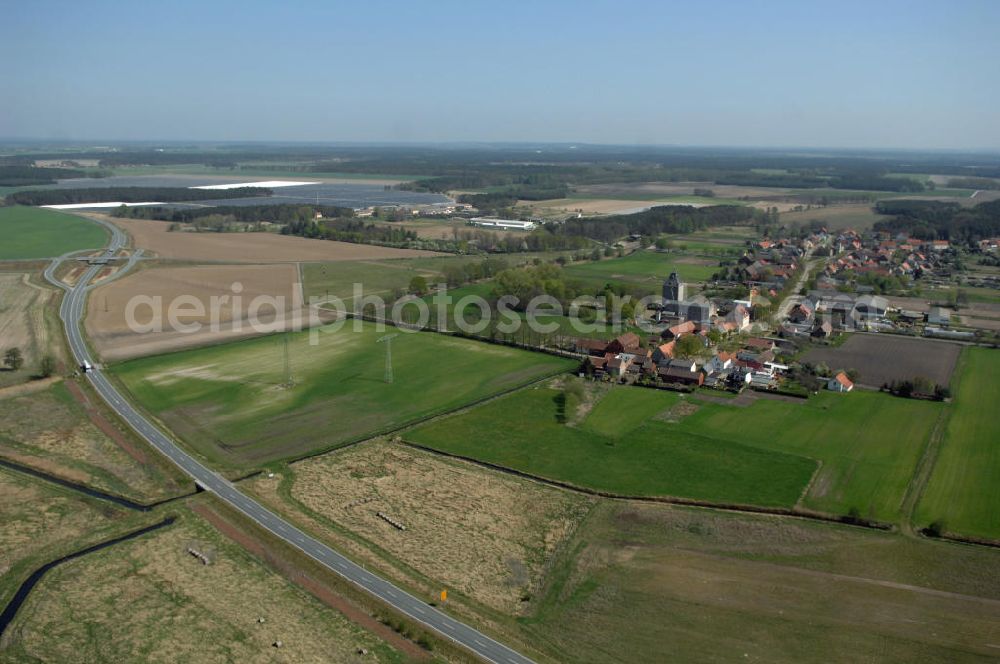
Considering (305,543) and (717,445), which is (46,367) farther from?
(717,445)

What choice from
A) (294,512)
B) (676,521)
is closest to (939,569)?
(676,521)

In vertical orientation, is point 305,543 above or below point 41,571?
above

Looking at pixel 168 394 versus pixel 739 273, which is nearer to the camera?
pixel 168 394

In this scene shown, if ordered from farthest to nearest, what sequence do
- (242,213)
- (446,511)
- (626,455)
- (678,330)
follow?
(242,213) < (678,330) < (626,455) < (446,511)

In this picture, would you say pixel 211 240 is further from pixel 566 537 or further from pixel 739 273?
pixel 566 537

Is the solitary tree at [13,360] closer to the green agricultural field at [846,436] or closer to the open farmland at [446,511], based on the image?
the open farmland at [446,511]

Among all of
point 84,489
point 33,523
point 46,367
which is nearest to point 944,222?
point 46,367

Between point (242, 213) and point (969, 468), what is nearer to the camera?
point (969, 468)

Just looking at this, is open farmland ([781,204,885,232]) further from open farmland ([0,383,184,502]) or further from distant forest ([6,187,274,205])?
open farmland ([0,383,184,502])
